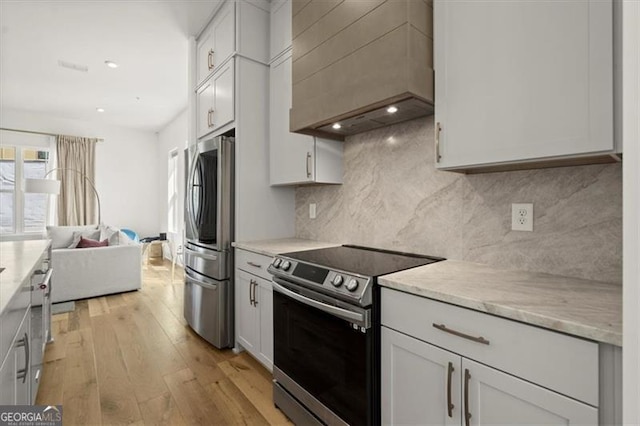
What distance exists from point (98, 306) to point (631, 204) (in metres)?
4.50

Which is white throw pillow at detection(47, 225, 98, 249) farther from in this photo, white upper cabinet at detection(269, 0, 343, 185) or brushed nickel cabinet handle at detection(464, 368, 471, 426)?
brushed nickel cabinet handle at detection(464, 368, 471, 426)

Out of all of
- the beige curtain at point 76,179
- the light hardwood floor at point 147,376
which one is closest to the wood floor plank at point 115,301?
the light hardwood floor at point 147,376

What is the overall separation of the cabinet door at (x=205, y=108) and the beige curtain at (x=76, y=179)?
441 centimetres

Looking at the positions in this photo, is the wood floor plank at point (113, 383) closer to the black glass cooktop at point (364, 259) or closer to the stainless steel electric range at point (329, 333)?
the stainless steel electric range at point (329, 333)

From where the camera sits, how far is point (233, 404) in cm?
187

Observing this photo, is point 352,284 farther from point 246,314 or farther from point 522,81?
point 246,314

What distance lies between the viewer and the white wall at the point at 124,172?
20.7 ft

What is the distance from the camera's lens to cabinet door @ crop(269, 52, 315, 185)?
2.25 metres

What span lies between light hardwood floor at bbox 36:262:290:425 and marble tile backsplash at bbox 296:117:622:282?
3.89 ft

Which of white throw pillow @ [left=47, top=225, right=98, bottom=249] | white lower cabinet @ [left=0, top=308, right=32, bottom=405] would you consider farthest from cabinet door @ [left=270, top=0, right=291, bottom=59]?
white throw pillow @ [left=47, top=225, right=98, bottom=249]

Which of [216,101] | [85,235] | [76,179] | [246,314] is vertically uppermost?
[216,101]

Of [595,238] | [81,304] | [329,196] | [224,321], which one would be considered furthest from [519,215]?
[81,304]

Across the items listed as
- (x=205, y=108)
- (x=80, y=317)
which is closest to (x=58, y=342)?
(x=80, y=317)

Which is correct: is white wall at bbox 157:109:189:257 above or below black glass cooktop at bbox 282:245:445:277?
above
